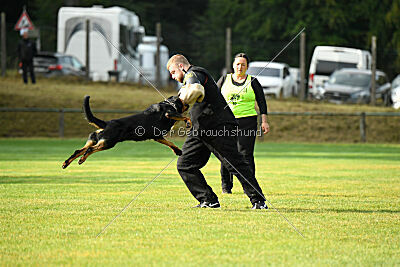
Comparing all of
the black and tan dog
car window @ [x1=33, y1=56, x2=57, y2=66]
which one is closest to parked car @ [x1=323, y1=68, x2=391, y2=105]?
car window @ [x1=33, y1=56, x2=57, y2=66]

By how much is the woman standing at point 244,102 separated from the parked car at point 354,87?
21.3 meters

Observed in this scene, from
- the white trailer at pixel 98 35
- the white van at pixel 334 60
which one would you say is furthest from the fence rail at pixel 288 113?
the white van at pixel 334 60

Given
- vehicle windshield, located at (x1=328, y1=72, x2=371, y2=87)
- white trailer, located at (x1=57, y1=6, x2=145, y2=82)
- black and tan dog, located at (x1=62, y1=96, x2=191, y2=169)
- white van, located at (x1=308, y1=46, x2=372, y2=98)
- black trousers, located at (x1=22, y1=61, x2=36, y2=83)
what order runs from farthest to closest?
white van, located at (x1=308, y1=46, x2=372, y2=98) → white trailer, located at (x1=57, y1=6, x2=145, y2=82) → vehicle windshield, located at (x1=328, y1=72, x2=371, y2=87) → black trousers, located at (x1=22, y1=61, x2=36, y2=83) → black and tan dog, located at (x1=62, y1=96, x2=191, y2=169)

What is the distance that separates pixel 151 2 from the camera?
2339 inches

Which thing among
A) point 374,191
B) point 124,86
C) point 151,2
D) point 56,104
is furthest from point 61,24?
point 374,191

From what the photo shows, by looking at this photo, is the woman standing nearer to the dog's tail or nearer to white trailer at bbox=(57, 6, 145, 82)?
the dog's tail

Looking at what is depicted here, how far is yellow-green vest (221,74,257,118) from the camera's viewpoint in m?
12.0

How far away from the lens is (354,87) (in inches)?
1357

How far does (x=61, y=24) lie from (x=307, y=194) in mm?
27503

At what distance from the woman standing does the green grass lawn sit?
716mm

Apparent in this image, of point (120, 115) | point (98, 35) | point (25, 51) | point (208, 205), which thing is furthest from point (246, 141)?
point (98, 35)

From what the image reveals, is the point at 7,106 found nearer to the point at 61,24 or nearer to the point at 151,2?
the point at 61,24

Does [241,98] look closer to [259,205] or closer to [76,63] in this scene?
[259,205]

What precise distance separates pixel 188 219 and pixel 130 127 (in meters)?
1.56
